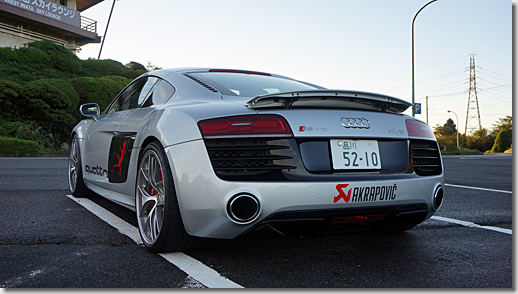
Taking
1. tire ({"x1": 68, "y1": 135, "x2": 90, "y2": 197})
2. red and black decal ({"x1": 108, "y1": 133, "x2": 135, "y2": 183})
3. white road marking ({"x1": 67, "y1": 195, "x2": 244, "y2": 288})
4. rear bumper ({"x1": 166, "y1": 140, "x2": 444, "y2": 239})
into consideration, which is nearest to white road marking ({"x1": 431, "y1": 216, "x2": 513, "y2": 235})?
rear bumper ({"x1": 166, "y1": 140, "x2": 444, "y2": 239})

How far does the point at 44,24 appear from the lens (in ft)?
103

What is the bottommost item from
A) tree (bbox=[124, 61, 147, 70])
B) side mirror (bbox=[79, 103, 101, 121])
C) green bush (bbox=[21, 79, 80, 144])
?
side mirror (bbox=[79, 103, 101, 121])

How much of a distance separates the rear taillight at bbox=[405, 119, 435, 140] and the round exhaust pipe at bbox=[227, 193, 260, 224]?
1.19 m

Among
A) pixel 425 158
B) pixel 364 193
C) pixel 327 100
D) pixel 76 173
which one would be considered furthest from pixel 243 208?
pixel 76 173

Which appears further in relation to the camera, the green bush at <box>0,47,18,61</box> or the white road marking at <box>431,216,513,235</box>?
the green bush at <box>0,47,18,61</box>

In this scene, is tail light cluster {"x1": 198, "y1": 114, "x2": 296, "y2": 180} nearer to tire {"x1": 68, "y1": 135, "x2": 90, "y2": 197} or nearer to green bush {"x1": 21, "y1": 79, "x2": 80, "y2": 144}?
tire {"x1": 68, "y1": 135, "x2": 90, "y2": 197}

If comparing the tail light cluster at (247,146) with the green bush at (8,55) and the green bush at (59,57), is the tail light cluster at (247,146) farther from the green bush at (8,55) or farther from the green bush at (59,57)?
the green bush at (59,57)

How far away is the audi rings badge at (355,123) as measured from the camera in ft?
8.50

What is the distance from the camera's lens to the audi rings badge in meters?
2.59

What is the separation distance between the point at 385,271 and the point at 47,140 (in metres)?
20.3

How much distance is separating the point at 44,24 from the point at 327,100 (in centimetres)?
3367

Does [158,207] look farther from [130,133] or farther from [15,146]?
[15,146]

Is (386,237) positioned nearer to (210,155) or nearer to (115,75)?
(210,155)

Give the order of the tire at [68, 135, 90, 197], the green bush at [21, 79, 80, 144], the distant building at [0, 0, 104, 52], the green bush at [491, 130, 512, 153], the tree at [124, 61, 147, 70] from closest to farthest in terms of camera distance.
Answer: the tire at [68, 135, 90, 197] < the green bush at [21, 79, 80, 144] < the distant building at [0, 0, 104, 52] < the tree at [124, 61, 147, 70] < the green bush at [491, 130, 512, 153]
